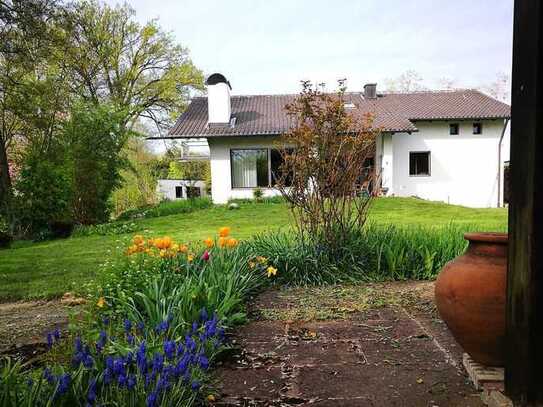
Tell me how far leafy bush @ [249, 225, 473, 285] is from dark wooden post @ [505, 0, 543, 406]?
2611mm

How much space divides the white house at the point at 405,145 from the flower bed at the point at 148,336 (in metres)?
11.1

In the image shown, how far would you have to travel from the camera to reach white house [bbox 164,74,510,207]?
1539 cm

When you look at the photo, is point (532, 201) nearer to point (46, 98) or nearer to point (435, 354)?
point (435, 354)

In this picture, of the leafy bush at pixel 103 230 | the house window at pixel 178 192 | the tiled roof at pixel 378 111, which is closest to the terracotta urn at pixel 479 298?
the leafy bush at pixel 103 230

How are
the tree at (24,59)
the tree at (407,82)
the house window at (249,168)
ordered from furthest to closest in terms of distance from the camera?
the tree at (407,82) → the house window at (249,168) → the tree at (24,59)

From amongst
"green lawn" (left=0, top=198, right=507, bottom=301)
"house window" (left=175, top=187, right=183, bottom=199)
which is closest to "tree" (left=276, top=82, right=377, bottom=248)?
"green lawn" (left=0, top=198, right=507, bottom=301)

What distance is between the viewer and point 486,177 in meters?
16.6

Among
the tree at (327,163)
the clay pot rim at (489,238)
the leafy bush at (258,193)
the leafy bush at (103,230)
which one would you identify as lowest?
the leafy bush at (103,230)

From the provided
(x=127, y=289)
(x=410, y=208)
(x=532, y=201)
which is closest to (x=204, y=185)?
(x=410, y=208)

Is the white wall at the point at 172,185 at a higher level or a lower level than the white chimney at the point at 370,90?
lower

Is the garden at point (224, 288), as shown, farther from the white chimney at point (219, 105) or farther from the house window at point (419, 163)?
the white chimney at point (219, 105)

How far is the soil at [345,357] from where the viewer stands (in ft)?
6.48

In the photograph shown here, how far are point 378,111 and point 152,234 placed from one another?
11493 millimetres

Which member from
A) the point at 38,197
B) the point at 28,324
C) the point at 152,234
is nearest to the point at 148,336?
the point at 28,324
